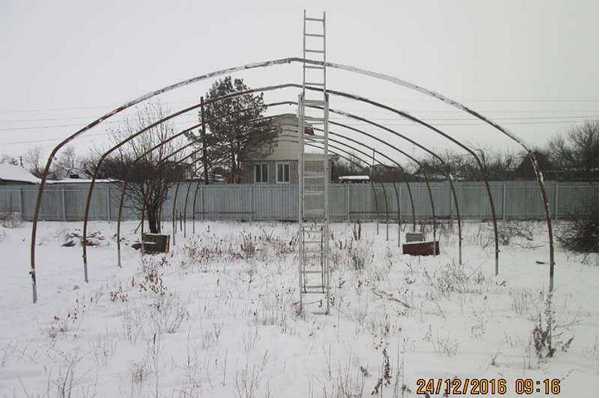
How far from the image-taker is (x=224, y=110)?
73.4 feet

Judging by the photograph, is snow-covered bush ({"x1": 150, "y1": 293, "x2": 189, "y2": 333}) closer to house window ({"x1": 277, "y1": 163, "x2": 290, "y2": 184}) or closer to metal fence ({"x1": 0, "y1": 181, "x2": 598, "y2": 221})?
metal fence ({"x1": 0, "y1": 181, "x2": 598, "y2": 221})

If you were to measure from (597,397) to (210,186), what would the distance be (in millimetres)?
18928

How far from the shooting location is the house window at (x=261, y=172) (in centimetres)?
2552

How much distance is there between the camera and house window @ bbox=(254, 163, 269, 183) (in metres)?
25.5

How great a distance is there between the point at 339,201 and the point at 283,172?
228 inches

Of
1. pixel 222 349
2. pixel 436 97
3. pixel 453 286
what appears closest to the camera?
pixel 222 349

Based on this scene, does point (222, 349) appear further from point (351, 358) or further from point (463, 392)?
point (463, 392)

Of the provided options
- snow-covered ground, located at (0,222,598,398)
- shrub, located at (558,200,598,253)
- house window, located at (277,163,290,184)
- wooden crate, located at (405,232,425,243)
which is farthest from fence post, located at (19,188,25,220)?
shrub, located at (558,200,598,253)

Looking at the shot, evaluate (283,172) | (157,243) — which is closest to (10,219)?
(157,243)

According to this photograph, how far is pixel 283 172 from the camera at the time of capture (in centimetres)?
2530

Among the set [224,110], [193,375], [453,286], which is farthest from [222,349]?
[224,110]
